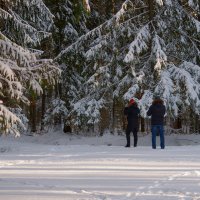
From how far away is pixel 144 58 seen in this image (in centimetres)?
2192

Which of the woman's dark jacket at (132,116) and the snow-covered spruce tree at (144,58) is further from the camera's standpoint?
the snow-covered spruce tree at (144,58)

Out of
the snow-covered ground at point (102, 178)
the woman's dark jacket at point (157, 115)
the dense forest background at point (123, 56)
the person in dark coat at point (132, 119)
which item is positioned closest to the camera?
the snow-covered ground at point (102, 178)

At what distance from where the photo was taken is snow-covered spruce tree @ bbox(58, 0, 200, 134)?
20125 millimetres

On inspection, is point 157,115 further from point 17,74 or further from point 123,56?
point 123,56

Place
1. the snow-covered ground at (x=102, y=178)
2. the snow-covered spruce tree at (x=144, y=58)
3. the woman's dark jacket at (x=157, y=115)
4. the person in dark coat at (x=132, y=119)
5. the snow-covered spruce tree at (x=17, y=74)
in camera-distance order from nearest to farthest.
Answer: the snow-covered ground at (x=102, y=178)
the snow-covered spruce tree at (x=17, y=74)
the woman's dark jacket at (x=157, y=115)
the person in dark coat at (x=132, y=119)
the snow-covered spruce tree at (x=144, y=58)

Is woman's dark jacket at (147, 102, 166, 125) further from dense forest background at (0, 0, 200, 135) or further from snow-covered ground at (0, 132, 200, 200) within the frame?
dense forest background at (0, 0, 200, 135)

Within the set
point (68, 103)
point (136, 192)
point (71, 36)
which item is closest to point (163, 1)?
point (71, 36)

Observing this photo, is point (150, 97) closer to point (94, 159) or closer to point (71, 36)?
point (71, 36)

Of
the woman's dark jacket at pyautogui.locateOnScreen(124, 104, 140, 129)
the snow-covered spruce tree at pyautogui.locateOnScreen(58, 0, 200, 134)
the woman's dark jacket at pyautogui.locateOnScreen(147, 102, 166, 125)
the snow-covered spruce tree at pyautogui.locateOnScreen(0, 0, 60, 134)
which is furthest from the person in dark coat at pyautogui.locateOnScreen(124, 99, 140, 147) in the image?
the snow-covered spruce tree at pyautogui.locateOnScreen(0, 0, 60, 134)

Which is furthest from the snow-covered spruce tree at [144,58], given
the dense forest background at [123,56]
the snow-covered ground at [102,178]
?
the snow-covered ground at [102,178]

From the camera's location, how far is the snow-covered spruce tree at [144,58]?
20.1m

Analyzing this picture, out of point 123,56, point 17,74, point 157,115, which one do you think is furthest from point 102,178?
point 123,56

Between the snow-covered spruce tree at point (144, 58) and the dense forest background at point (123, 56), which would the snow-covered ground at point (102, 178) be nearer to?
the dense forest background at point (123, 56)

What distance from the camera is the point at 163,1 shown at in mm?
21156
